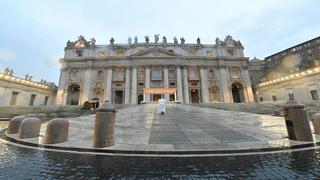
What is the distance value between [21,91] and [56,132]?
1528 inches

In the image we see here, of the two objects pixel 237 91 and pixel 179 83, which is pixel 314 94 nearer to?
pixel 237 91

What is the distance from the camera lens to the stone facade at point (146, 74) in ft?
129

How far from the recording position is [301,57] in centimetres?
4309

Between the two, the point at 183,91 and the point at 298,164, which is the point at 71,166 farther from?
the point at 183,91

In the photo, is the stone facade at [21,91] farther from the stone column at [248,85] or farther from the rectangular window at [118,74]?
the stone column at [248,85]

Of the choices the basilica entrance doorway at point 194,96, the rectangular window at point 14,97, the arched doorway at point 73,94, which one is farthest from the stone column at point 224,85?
the rectangular window at point 14,97

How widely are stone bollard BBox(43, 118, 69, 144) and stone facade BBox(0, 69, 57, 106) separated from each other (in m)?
36.3

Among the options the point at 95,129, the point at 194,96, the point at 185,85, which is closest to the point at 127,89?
the point at 185,85

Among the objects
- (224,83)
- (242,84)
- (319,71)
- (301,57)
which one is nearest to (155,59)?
(224,83)

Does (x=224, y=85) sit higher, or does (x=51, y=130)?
(x=224, y=85)

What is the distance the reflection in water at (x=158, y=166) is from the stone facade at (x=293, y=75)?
2958 cm

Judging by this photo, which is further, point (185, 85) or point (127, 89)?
point (185, 85)

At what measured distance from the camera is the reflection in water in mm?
3242

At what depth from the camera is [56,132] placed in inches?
240
